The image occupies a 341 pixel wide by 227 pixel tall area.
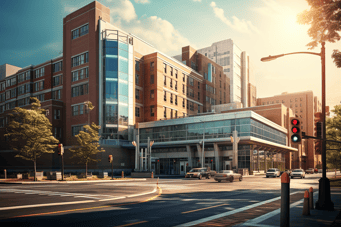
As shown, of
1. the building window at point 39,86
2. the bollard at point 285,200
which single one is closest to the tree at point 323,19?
the bollard at point 285,200

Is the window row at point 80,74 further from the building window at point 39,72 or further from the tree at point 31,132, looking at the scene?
A: the tree at point 31,132

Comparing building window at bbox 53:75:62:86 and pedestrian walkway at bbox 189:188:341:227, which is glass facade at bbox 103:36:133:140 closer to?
building window at bbox 53:75:62:86

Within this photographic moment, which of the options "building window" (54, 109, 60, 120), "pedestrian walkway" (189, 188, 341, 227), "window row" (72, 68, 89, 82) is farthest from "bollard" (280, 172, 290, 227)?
"building window" (54, 109, 60, 120)

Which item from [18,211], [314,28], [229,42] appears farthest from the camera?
[229,42]

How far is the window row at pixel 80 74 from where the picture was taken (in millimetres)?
64875

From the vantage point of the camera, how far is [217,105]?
9256cm

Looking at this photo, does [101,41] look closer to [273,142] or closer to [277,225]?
[273,142]

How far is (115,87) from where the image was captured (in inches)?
2447

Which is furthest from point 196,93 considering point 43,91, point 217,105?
point 43,91

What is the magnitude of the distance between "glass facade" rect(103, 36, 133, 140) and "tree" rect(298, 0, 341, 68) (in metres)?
50.3

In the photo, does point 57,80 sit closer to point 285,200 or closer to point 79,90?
point 79,90

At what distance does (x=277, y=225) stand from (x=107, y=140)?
177 ft

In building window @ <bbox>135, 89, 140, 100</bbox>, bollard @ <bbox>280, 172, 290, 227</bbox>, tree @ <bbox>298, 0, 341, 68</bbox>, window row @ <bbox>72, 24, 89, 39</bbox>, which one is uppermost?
window row @ <bbox>72, 24, 89, 39</bbox>

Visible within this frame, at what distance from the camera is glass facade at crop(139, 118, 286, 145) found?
5747 centimetres
